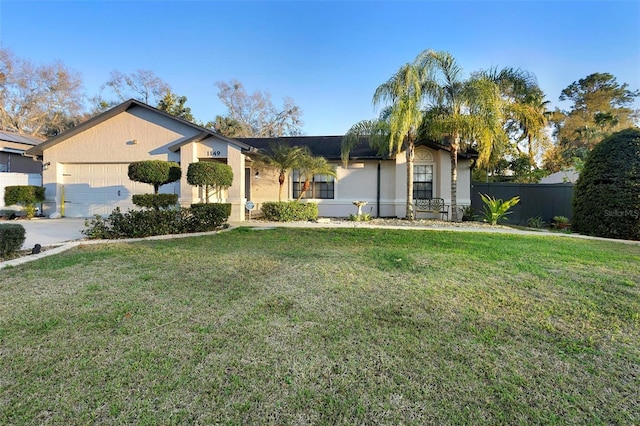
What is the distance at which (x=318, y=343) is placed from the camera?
2.65m

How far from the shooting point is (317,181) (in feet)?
48.7

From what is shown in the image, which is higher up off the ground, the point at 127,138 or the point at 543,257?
the point at 127,138

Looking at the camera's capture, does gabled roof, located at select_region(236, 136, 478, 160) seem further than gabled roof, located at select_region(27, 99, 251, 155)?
Yes

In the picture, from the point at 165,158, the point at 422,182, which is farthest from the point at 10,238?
the point at 422,182

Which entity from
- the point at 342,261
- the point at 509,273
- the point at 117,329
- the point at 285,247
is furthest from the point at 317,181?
the point at 117,329

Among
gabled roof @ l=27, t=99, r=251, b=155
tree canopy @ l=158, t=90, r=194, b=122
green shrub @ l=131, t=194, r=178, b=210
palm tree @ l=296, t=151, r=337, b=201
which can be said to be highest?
tree canopy @ l=158, t=90, r=194, b=122

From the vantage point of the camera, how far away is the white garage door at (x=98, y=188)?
13.3 metres

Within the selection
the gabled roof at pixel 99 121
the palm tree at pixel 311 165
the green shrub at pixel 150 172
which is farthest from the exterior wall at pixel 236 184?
the green shrub at pixel 150 172

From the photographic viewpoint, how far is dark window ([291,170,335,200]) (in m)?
14.8

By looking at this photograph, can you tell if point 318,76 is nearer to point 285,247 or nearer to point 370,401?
point 285,247

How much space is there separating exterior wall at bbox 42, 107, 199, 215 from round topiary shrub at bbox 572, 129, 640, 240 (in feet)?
47.5

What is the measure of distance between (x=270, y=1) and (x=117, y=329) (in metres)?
12.6

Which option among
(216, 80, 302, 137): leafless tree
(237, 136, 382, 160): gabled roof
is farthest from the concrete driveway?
(216, 80, 302, 137): leafless tree

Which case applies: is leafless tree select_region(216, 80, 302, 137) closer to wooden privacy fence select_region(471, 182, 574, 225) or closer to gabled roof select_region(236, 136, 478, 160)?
gabled roof select_region(236, 136, 478, 160)
